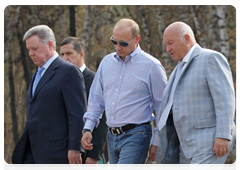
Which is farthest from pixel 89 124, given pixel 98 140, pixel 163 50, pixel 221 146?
pixel 163 50

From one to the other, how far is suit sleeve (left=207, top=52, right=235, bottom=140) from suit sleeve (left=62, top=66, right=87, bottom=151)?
129 centimetres

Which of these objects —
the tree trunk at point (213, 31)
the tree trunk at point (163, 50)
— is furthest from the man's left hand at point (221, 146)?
the tree trunk at point (163, 50)

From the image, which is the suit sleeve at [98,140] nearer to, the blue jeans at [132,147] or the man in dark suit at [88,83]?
the man in dark suit at [88,83]

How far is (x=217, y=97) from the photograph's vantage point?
2.92 meters

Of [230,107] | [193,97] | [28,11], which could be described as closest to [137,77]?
[193,97]

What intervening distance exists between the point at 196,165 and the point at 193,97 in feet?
1.81

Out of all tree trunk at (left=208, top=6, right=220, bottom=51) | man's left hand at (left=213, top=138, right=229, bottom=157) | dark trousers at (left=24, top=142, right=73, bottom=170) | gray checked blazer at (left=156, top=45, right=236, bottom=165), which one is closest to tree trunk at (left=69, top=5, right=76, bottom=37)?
tree trunk at (left=208, top=6, right=220, bottom=51)

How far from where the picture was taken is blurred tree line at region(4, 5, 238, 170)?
725 centimetres

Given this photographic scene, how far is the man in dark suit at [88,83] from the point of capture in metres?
4.12

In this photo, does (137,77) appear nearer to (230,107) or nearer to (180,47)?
(180,47)

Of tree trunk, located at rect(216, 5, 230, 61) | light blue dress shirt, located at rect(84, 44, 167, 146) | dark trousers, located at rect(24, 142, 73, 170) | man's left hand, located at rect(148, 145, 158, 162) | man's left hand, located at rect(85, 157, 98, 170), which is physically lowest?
man's left hand, located at rect(85, 157, 98, 170)

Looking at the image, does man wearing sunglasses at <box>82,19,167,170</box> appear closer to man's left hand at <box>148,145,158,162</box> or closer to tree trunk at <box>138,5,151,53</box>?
man's left hand at <box>148,145,158,162</box>

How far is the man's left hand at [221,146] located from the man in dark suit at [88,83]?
1.65 metres

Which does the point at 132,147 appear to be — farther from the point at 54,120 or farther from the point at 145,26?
the point at 145,26
